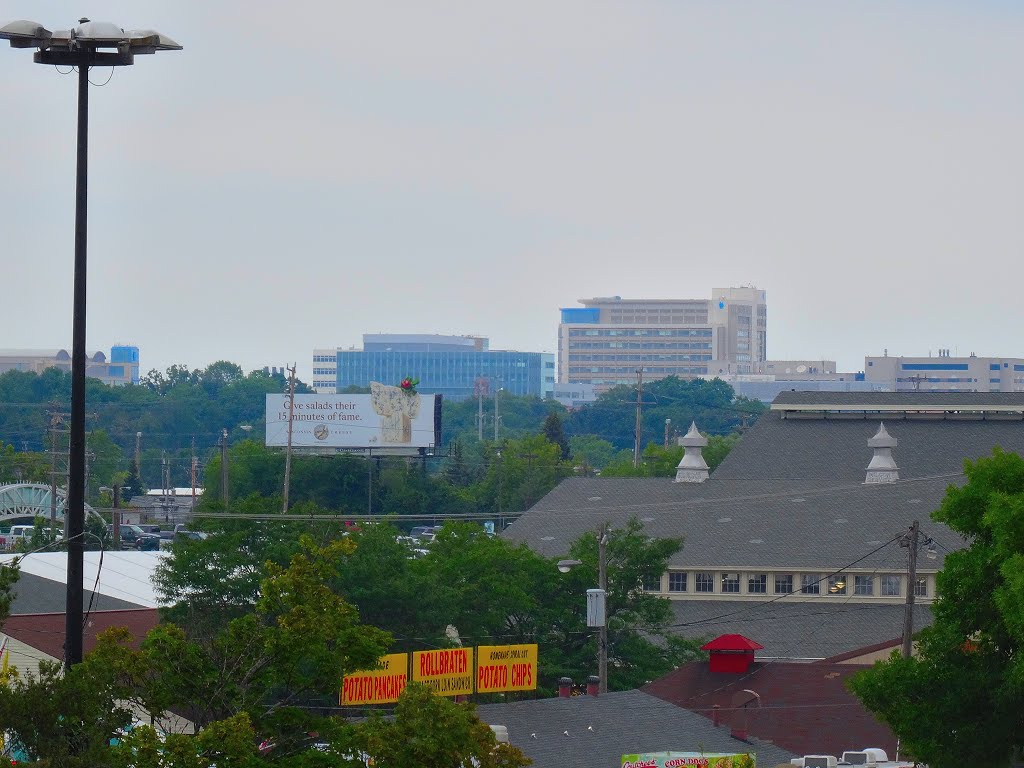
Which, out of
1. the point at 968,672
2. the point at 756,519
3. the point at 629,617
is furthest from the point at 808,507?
the point at 968,672

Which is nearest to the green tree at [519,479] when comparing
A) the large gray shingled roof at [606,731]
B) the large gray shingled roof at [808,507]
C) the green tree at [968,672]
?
the large gray shingled roof at [808,507]

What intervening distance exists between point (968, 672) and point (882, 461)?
5744 cm

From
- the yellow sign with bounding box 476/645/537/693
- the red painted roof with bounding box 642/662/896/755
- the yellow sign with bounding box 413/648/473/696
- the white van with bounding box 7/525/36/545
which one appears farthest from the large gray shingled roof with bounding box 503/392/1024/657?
the white van with bounding box 7/525/36/545

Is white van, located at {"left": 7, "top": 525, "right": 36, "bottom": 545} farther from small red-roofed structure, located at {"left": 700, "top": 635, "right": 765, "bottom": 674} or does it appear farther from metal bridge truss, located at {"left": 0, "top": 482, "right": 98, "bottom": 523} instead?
small red-roofed structure, located at {"left": 700, "top": 635, "right": 765, "bottom": 674}

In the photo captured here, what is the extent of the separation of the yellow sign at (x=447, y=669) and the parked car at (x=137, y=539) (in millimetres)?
68340

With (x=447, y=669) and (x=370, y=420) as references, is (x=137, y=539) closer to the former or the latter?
(x=370, y=420)

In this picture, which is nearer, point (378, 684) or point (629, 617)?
point (378, 684)

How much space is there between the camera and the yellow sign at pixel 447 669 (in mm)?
45516

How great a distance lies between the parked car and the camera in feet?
382

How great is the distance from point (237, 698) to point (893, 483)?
68.3 meters

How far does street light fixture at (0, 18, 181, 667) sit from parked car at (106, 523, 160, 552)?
301ft

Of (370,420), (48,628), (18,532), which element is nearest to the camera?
(48,628)

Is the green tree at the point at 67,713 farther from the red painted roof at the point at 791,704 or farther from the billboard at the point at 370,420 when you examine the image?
the billboard at the point at 370,420

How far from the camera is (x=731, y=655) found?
53312 millimetres
